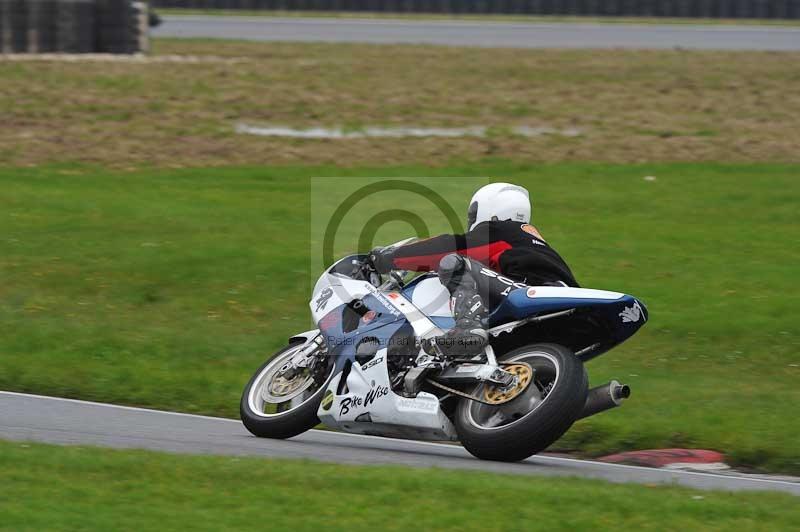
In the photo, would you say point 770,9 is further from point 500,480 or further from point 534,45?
point 500,480

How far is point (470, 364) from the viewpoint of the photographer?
780cm

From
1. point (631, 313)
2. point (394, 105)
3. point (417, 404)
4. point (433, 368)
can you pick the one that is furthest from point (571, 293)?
point (394, 105)

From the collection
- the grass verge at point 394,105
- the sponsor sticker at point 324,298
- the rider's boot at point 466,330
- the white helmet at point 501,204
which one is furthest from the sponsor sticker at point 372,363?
the grass verge at point 394,105

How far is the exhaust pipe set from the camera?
→ 7617 millimetres

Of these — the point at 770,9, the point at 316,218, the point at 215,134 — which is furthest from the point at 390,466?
the point at 770,9

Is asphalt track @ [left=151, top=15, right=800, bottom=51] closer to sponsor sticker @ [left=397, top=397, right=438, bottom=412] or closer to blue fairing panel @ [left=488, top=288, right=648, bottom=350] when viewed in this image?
blue fairing panel @ [left=488, top=288, right=648, bottom=350]

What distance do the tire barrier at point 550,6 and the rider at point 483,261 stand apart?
3137 centimetres

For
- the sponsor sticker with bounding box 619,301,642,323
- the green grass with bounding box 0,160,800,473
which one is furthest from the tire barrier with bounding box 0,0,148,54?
the sponsor sticker with bounding box 619,301,642,323

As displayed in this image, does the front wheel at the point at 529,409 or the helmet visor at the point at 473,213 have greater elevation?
the helmet visor at the point at 473,213

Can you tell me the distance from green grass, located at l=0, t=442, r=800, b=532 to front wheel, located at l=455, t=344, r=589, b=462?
0.30m

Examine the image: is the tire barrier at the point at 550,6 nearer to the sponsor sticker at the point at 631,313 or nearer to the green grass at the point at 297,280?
the green grass at the point at 297,280

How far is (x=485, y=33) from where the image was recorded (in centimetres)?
3412

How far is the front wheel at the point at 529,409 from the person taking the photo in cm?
724

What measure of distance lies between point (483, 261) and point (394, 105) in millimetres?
14575
